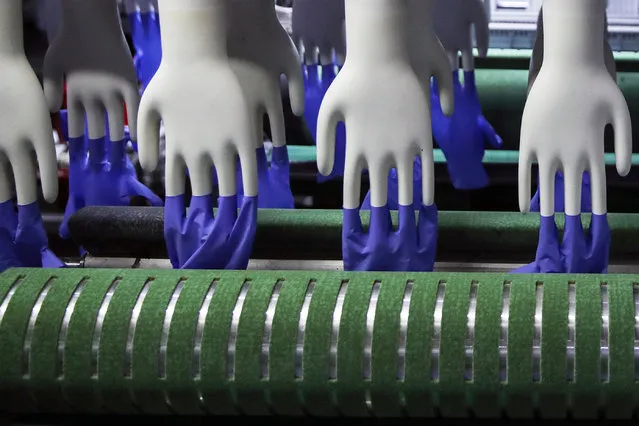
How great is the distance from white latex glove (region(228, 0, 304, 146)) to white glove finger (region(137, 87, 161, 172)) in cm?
14

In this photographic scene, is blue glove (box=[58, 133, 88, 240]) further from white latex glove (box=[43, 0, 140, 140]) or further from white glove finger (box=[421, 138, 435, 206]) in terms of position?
white glove finger (box=[421, 138, 435, 206])

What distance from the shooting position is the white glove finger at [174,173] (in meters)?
0.99

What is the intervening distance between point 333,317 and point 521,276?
183 millimetres

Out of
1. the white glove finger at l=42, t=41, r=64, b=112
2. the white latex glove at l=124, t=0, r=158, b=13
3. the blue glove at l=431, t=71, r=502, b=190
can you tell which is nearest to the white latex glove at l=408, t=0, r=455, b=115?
the blue glove at l=431, t=71, r=502, b=190

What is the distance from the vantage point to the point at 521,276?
→ 909 millimetres

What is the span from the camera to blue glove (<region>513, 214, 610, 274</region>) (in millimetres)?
980

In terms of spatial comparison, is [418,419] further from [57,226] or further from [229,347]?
[57,226]

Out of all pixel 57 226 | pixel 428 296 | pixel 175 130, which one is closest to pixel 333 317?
pixel 428 296

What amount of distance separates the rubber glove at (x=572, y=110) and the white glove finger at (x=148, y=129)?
0.37 meters

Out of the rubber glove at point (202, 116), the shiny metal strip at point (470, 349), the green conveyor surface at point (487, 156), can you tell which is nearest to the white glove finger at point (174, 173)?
the rubber glove at point (202, 116)

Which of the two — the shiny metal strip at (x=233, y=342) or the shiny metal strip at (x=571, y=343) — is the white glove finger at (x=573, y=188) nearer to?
the shiny metal strip at (x=571, y=343)

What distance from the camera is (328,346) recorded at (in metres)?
A: 0.86

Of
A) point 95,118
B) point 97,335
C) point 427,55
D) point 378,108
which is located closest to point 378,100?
point 378,108

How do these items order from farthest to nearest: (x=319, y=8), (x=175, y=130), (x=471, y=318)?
(x=319, y=8) < (x=175, y=130) < (x=471, y=318)
